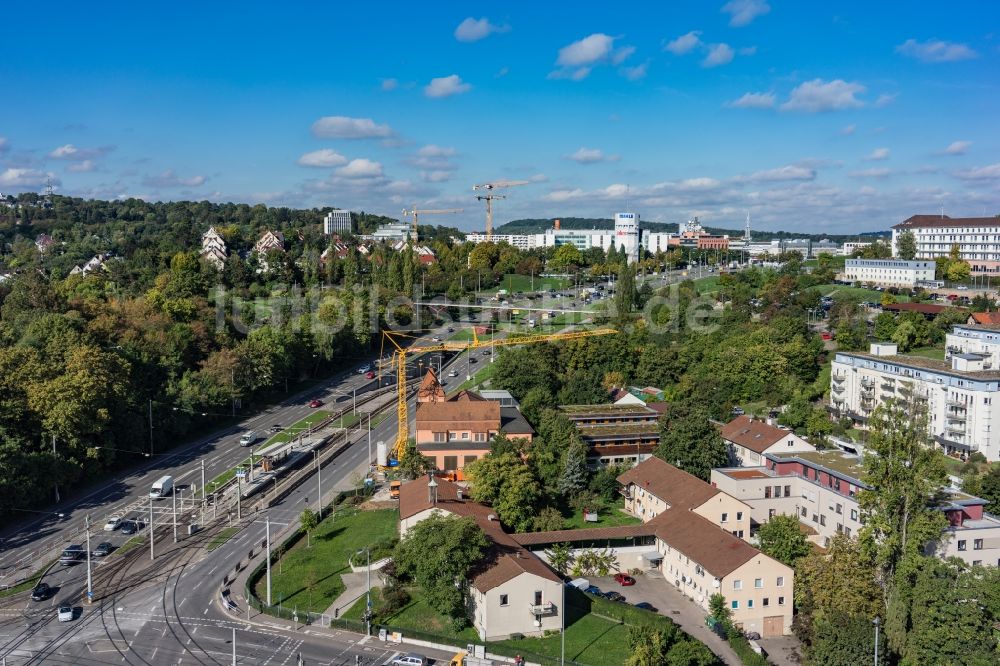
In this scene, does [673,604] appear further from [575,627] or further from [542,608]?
[542,608]

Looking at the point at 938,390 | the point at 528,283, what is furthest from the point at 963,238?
the point at 938,390

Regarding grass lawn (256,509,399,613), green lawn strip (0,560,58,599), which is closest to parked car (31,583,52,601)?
green lawn strip (0,560,58,599)

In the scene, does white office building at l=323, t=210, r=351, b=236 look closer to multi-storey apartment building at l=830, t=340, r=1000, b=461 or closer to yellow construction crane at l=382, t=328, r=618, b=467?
yellow construction crane at l=382, t=328, r=618, b=467

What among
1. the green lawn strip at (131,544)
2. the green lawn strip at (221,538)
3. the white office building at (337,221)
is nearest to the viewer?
the green lawn strip at (131,544)

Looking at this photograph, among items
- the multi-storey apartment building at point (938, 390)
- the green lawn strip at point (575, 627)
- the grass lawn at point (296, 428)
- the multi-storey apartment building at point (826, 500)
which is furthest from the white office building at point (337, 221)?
the green lawn strip at point (575, 627)

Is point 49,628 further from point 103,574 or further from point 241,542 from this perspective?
point 241,542

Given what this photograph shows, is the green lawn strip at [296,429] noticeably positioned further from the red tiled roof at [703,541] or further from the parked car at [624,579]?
the red tiled roof at [703,541]

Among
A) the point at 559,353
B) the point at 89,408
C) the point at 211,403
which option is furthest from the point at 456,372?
the point at 89,408
